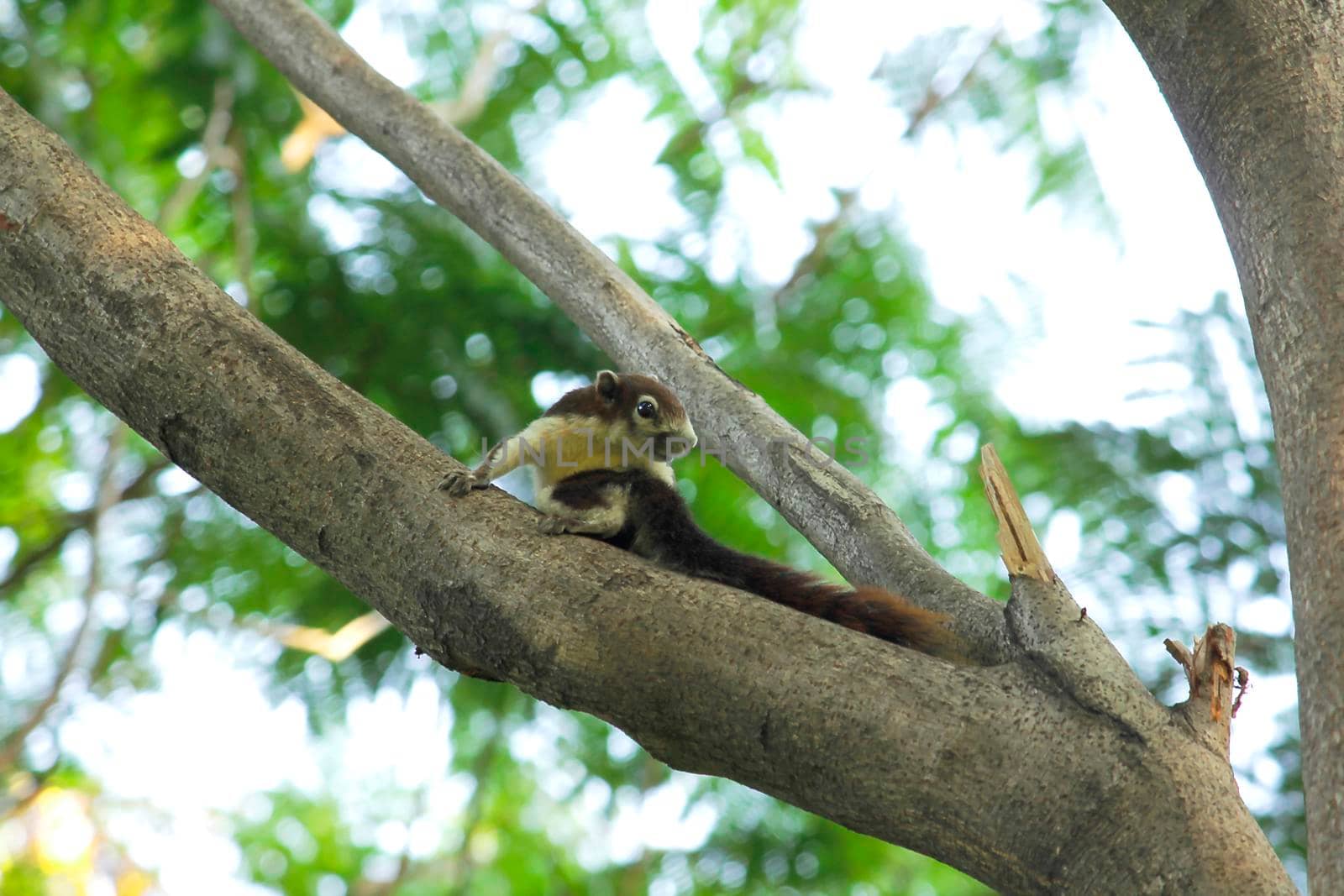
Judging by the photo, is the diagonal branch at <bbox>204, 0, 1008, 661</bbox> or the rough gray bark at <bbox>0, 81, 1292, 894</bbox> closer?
the rough gray bark at <bbox>0, 81, 1292, 894</bbox>

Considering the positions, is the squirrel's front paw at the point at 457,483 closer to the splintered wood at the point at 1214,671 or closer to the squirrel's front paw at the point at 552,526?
the squirrel's front paw at the point at 552,526

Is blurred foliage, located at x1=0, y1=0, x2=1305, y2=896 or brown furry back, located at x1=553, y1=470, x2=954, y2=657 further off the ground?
blurred foliage, located at x1=0, y1=0, x2=1305, y2=896

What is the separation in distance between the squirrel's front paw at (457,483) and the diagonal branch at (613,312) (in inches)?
40.4

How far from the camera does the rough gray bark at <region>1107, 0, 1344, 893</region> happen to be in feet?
6.30

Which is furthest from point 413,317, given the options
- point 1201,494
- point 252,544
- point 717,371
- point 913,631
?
point 913,631

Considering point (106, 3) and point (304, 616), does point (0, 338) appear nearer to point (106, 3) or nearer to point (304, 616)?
point (106, 3)

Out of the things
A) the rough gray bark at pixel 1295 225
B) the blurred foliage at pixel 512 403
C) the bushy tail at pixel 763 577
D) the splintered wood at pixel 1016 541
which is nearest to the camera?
the rough gray bark at pixel 1295 225

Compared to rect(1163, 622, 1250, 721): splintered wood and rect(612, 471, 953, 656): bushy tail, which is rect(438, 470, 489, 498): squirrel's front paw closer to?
rect(612, 471, 953, 656): bushy tail

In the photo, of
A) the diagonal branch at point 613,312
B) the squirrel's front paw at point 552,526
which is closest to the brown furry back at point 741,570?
the diagonal branch at point 613,312

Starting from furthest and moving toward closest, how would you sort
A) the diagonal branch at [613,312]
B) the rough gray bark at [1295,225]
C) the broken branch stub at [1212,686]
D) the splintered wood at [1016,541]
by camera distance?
the diagonal branch at [613,312] < the splintered wood at [1016,541] < the broken branch stub at [1212,686] < the rough gray bark at [1295,225]

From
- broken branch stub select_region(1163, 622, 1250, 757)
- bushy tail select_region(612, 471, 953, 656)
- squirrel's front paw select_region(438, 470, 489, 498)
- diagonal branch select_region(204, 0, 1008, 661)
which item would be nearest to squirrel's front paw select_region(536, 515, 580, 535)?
squirrel's front paw select_region(438, 470, 489, 498)

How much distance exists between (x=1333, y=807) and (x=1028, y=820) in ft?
1.41

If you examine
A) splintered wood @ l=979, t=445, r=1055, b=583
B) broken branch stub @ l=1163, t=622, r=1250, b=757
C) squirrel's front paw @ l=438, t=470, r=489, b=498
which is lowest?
broken branch stub @ l=1163, t=622, r=1250, b=757

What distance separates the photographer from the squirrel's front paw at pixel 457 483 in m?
2.45
